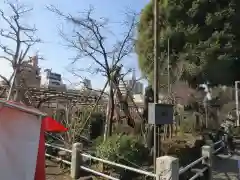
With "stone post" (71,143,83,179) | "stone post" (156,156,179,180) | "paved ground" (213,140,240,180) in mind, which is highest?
"stone post" (156,156,179,180)

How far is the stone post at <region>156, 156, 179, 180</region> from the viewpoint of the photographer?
5.44 metres

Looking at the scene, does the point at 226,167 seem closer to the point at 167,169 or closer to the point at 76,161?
the point at 167,169

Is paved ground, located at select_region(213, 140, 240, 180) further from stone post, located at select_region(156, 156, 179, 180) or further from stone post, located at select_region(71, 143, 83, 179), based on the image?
stone post, located at select_region(71, 143, 83, 179)

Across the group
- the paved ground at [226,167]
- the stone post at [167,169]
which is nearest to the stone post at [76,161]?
the stone post at [167,169]

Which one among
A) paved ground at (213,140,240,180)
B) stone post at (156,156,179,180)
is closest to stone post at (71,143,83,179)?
stone post at (156,156,179,180)

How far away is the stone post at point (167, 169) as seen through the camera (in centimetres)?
544

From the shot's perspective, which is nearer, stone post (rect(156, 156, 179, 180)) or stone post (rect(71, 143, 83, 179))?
stone post (rect(156, 156, 179, 180))

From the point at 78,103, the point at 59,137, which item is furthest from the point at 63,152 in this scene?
the point at 78,103

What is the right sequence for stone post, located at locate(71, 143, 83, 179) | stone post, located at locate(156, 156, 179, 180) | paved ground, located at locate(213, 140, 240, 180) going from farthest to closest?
paved ground, located at locate(213, 140, 240, 180)
stone post, located at locate(71, 143, 83, 179)
stone post, located at locate(156, 156, 179, 180)

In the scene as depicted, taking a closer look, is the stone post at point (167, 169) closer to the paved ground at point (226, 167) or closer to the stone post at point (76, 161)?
the stone post at point (76, 161)

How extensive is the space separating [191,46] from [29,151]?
15873mm

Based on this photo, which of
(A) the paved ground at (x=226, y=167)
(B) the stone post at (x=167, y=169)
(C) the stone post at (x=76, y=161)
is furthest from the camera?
(A) the paved ground at (x=226, y=167)

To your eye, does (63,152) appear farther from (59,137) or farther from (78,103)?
(78,103)

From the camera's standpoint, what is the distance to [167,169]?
546 centimetres
